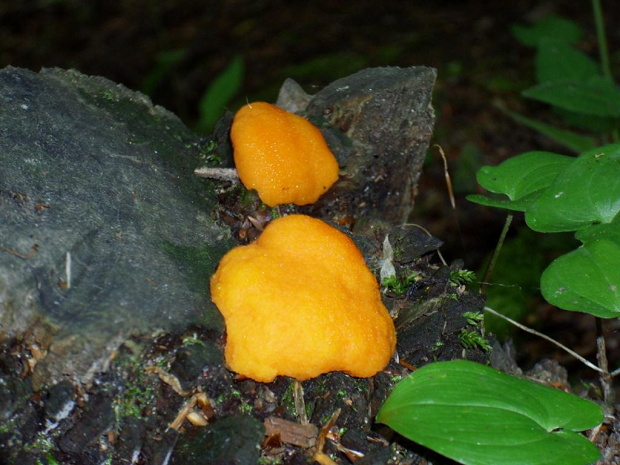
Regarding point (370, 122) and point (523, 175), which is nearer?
point (523, 175)

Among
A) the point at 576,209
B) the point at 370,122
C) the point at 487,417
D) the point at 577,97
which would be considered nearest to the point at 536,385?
the point at 487,417

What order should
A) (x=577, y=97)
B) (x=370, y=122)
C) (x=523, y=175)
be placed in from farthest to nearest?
(x=577, y=97)
(x=370, y=122)
(x=523, y=175)

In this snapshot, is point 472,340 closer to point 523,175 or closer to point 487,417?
point 487,417

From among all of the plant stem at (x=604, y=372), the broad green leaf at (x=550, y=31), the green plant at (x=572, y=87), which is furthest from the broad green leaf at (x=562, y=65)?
the plant stem at (x=604, y=372)

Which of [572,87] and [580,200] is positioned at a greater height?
[580,200]

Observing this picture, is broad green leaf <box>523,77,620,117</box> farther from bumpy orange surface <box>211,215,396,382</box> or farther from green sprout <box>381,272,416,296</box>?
bumpy orange surface <box>211,215,396,382</box>

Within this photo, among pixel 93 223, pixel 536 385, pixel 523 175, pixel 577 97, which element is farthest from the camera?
pixel 577 97

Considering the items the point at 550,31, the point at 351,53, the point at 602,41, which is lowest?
the point at 351,53

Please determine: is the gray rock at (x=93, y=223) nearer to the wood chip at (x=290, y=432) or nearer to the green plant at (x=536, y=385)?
the wood chip at (x=290, y=432)
